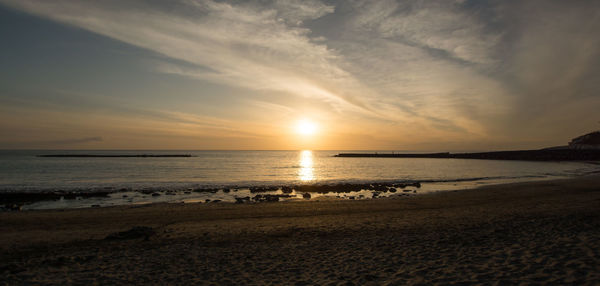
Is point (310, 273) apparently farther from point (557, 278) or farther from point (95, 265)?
point (95, 265)

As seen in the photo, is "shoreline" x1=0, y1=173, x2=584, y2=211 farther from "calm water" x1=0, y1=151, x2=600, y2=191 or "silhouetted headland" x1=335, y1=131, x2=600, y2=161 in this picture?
"silhouetted headland" x1=335, y1=131, x2=600, y2=161

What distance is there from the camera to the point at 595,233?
10469 mm

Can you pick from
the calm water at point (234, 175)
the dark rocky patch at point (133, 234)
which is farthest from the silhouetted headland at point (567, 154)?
the dark rocky patch at point (133, 234)

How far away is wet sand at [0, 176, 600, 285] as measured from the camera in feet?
26.9

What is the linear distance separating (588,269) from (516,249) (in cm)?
199

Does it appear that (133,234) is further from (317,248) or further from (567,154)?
(567,154)

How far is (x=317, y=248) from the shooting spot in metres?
11.1

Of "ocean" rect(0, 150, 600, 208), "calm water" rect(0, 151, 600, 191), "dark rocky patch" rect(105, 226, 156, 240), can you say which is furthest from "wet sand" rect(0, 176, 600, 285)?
"calm water" rect(0, 151, 600, 191)

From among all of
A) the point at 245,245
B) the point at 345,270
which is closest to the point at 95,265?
the point at 245,245

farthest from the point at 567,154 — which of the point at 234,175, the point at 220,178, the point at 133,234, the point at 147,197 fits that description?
the point at 133,234

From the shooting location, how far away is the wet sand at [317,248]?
819cm

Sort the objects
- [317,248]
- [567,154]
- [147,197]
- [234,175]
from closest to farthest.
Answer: [317,248] < [147,197] < [234,175] < [567,154]

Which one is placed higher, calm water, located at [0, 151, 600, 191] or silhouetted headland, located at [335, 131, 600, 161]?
silhouetted headland, located at [335, 131, 600, 161]

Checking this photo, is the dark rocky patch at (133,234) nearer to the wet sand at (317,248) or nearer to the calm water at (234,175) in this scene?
the wet sand at (317,248)
